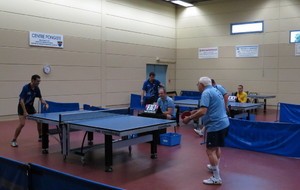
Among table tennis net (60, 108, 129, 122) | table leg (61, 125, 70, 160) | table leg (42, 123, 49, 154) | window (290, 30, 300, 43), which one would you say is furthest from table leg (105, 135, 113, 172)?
window (290, 30, 300, 43)

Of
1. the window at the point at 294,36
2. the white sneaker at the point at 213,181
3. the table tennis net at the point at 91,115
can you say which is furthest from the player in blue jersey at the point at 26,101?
the window at the point at 294,36

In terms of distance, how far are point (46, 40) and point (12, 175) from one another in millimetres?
9954

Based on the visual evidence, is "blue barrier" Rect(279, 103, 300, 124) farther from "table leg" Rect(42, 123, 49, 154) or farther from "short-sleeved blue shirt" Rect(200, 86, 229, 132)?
"table leg" Rect(42, 123, 49, 154)

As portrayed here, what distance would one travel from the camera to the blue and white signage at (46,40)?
469 inches

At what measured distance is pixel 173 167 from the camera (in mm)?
5895

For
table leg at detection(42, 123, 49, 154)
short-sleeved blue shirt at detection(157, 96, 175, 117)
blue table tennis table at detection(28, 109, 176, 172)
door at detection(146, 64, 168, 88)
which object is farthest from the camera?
door at detection(146, 64, 168, 88)

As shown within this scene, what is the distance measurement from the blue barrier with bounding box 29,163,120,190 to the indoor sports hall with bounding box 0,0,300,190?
1cm

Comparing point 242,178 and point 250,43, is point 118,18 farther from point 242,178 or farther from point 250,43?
point 242,178

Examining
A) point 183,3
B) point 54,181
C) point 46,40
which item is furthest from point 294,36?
point 54,181

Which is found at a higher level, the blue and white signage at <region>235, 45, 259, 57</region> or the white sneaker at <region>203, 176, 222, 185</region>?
the blue and white signage at <region>235, 45, 259, 57</region>

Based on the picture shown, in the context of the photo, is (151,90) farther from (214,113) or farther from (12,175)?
(12,175)

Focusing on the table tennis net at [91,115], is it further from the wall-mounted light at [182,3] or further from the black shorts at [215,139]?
the wall-mounted light at [182,3]

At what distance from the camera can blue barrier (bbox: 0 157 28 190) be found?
120 inches

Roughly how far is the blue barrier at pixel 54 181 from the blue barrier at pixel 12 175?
89 mm
